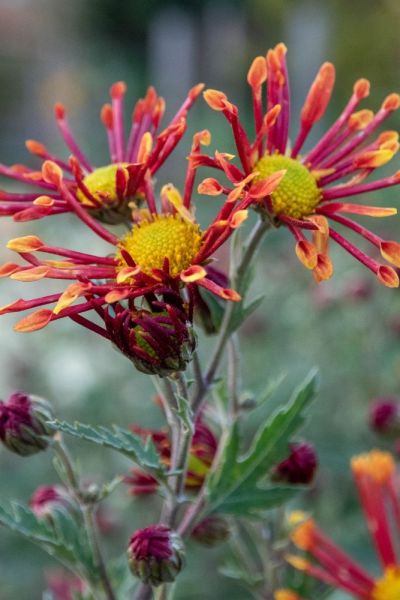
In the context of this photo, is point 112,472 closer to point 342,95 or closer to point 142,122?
point 142,122

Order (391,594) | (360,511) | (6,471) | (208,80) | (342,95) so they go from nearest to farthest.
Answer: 1. (391,594)
2. (360,511)
3. (6,471)
4. (342,95)
5. (208,80)

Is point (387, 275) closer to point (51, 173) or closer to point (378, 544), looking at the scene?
point (51, 173)

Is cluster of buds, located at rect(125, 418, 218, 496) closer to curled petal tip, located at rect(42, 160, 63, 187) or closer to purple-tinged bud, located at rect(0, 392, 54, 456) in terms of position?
purple-tinged bud, located at rect(0, 392, 54, 456)

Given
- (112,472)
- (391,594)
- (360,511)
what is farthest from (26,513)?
(112,472)

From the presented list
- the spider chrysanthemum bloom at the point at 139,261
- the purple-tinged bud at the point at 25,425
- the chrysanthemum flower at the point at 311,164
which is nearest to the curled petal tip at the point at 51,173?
the spider chrysanthemum bloom at the point at 139,261

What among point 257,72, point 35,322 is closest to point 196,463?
point 35,322

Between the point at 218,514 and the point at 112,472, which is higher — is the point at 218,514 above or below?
above
